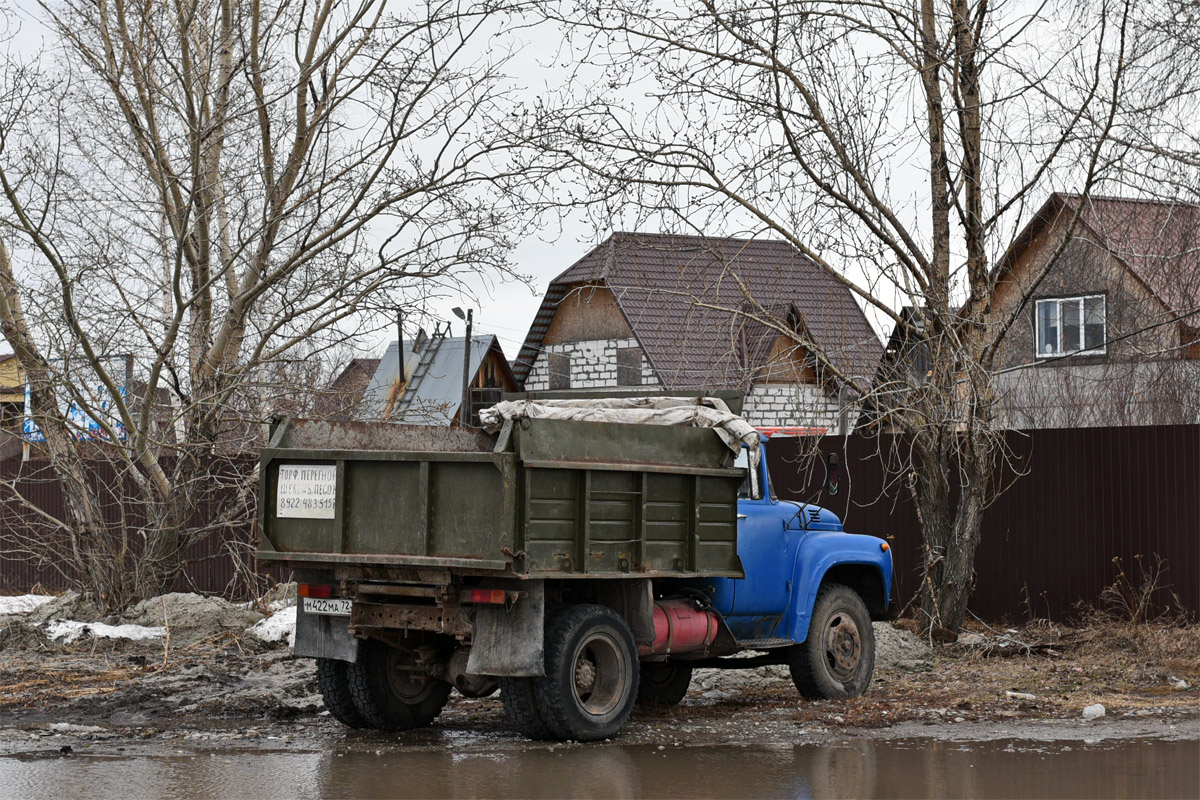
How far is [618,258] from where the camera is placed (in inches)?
539

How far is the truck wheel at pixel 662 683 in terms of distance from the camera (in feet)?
35.7

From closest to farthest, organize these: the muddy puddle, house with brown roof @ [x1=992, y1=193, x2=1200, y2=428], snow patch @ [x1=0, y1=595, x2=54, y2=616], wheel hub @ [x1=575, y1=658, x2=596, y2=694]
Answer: the muddy puddle → wheel hub @ [x1=575, y1=658, x2=596, y2=694] → house with brown roof @ [x1=992, y1=193, x2=1200, y2=428] → snow patch @ [x1=0, y1=595, x2=54, y2=616]

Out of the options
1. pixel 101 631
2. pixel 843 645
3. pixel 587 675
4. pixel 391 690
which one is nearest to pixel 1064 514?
pixel 843 645

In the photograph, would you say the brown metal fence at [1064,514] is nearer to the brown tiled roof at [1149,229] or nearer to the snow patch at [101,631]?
the snow patch at [101,631]

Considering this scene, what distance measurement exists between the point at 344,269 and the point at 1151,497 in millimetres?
8761

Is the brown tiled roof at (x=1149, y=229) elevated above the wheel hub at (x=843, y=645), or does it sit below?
above

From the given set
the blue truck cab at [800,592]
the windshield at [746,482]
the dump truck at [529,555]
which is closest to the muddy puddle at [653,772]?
the dump truck at [529,555]

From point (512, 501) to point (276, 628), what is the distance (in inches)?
260

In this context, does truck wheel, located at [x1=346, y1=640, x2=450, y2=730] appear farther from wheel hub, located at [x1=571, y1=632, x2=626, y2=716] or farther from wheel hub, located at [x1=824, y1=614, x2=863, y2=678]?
wheel hub, located at [x1=824, y1=614, x2=863, y2=678]

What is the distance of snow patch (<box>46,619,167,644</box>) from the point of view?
13742 mm

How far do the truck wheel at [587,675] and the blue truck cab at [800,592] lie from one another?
1234 mm

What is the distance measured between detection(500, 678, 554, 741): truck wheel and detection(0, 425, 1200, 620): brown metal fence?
5265 millimetres

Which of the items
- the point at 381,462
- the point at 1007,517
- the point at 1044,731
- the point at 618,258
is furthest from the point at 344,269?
the point at 1044,731

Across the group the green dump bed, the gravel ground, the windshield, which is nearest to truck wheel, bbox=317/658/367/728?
the gravel ground
